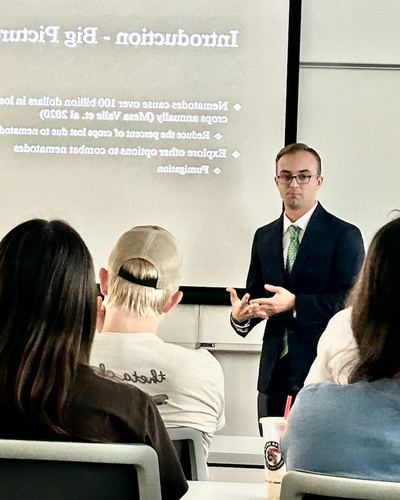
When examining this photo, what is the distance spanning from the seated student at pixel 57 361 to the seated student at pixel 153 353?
45cm

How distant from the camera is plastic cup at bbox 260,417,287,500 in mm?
1376

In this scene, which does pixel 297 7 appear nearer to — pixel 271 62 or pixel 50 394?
pixel 271 62

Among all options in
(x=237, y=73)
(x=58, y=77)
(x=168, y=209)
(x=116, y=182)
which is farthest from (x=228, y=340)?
(x=58, y=77)

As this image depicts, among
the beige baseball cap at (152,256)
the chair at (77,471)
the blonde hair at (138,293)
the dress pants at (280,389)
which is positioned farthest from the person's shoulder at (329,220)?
the chair at (77,471)

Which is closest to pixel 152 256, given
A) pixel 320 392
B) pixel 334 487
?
pixel 320 392

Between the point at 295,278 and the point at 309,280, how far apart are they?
0.07 meters

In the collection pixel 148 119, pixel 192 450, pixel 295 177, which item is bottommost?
pixel 192 450

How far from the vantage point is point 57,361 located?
131 centimetres

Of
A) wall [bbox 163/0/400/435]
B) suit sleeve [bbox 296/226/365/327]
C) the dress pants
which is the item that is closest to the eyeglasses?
suit sleeve [bbox 296/226/365/327]

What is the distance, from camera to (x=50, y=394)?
129 centimetres

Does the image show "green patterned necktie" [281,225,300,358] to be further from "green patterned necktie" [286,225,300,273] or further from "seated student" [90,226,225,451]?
"seated student" [90,226,225,451]

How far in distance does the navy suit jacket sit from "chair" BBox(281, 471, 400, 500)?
212 centimetres

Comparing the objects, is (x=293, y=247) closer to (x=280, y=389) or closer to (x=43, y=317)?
(x=280, y=389)

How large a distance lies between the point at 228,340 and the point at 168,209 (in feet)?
2.43
